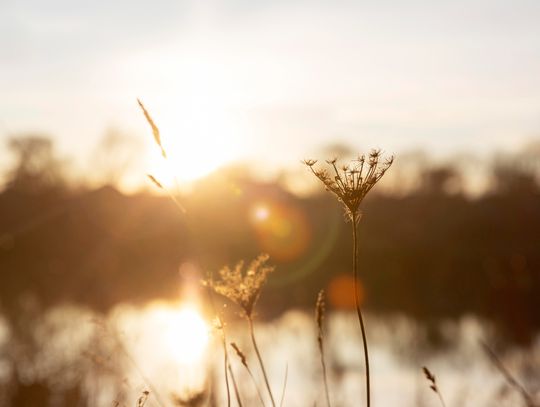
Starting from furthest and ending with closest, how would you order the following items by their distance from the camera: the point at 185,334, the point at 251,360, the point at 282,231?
the point at 282,231, the point at 185,334, the point at 251,360

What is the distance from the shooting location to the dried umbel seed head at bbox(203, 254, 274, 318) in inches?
98.0

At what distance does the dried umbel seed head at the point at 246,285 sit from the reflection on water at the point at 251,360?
1.15 m

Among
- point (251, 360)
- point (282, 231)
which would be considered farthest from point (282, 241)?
point (251, 360)

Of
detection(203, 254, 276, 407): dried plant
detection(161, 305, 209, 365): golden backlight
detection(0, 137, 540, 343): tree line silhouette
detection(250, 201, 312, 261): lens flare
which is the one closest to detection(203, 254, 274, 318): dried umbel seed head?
detection(203, 254, 276, 407): dried plant

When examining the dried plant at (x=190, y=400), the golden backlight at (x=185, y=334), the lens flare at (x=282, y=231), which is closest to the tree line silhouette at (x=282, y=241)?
the lens flare at (x=282, y=231)

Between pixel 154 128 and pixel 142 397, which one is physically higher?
pixel 154 128

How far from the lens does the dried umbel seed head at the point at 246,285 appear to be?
2489 millimetres

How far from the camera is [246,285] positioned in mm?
2541

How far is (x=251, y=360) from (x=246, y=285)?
886cm

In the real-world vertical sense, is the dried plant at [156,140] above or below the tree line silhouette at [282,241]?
below

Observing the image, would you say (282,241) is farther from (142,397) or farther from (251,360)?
(142,397)

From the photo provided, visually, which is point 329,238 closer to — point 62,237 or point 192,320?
point 62,237

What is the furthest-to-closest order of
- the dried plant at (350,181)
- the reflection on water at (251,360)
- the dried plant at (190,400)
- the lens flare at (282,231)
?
the lens flare at (282,231)
the reflection on water at (251,360)
the dried plant at (190,400)
the dried plant at (350,181)

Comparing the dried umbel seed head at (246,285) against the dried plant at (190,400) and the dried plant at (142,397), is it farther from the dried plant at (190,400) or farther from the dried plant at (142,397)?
the dried plant at (190,400)
